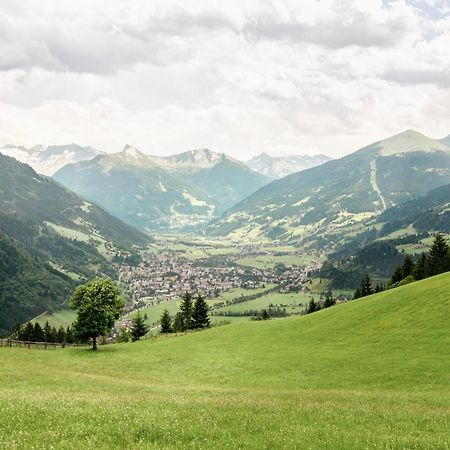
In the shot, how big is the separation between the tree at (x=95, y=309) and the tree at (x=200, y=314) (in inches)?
1926

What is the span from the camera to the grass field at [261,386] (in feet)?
61.7

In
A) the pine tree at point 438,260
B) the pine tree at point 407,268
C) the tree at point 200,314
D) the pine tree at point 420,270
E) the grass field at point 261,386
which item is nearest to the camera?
the grass field at point 261,386

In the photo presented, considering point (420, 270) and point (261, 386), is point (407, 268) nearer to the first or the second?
point (420, 270)

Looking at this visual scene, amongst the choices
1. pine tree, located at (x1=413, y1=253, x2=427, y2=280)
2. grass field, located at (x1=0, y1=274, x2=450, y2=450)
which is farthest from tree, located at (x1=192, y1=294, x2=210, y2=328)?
pine tree, located at (x1=413, y1=253, x2=427, y2=280)

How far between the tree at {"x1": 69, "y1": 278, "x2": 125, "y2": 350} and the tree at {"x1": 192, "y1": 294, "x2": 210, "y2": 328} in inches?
1926

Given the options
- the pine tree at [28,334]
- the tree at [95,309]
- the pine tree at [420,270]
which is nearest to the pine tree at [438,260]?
the pine tree at [420,270]

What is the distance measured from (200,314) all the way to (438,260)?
243 feet

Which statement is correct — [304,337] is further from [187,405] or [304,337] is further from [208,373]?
[187,405]

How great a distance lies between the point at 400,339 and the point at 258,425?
39.0 metres

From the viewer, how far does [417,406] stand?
29.1 meters

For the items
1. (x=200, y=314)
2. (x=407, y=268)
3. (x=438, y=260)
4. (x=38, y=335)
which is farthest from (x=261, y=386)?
(x=407, y=268)

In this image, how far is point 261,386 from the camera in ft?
146

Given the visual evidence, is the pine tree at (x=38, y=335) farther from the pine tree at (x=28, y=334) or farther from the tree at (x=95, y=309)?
the tree at (x=95, y=309)

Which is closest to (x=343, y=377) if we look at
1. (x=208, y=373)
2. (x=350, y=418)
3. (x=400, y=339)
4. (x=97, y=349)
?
(x=400, y=339)
